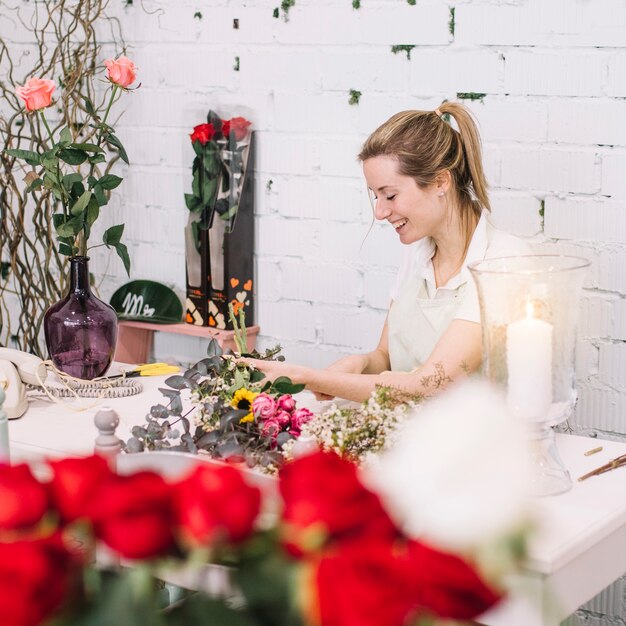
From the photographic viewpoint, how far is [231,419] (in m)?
1.65

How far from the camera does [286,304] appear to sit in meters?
2.74

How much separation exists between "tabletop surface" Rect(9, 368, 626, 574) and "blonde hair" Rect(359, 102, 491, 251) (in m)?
0.64

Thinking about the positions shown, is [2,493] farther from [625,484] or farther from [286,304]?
[286,304]

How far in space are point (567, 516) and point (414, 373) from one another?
657 mm

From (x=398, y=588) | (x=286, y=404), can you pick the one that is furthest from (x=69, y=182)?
A: (x=398, y=588)

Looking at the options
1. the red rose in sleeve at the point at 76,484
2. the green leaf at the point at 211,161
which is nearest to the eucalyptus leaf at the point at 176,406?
the green leaf at the point at 211,161

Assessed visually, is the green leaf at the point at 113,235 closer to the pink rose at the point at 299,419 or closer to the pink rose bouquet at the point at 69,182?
the pink rose bouquet at the point at 69,182

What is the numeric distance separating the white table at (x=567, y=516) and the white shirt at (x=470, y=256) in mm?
381

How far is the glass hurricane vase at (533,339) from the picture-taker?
131cm

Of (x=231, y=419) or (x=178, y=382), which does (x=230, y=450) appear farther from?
(x=178, y=382)

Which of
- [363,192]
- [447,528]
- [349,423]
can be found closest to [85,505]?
[447,528]

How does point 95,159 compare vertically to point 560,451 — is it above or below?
above

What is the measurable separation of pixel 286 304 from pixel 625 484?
1.36 metres

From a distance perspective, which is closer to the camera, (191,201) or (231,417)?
(231,417)
